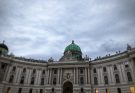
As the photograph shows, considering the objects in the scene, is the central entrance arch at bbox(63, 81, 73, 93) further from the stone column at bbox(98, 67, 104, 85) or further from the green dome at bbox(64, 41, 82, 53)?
the green dome at bbox(64, 41, 82, 53)

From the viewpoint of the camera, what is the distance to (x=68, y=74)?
5891cm

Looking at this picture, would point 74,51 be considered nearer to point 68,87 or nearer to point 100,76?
point 68,87

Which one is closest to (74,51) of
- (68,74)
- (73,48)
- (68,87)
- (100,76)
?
(73,48)

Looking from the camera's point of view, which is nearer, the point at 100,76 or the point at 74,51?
the point at 100,76

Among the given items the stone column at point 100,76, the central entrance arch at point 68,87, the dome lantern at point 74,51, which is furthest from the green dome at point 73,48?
the stone column at point 100,76

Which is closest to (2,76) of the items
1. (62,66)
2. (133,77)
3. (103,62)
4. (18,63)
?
(18,63)

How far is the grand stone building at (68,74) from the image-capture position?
1875 inches

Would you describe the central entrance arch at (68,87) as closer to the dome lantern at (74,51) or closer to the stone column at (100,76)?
the stone column at (100,76)

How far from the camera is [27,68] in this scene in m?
59.0

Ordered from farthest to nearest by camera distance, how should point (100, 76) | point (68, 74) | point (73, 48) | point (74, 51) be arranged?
point (73, 48) < point (74, 51) < point (68, 74) < point (100, 76)

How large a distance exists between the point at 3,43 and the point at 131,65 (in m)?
58.3

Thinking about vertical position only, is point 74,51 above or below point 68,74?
above

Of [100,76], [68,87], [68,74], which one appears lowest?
[68,87]

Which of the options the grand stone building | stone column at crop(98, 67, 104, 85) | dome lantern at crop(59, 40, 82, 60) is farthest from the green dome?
stone column at crop(98, 67, 104, 85)
